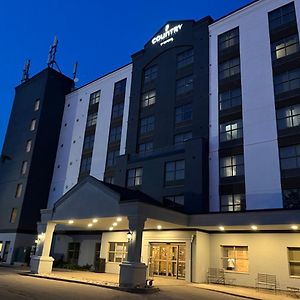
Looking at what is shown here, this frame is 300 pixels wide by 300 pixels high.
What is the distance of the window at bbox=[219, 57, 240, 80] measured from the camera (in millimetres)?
26906

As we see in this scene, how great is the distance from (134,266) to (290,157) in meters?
12.8

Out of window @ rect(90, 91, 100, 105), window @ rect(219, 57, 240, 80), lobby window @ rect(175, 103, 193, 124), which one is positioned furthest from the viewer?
window @ rect(90, 91, 100, 105)

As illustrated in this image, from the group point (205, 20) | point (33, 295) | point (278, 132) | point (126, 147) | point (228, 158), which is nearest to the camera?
point (33, 295)

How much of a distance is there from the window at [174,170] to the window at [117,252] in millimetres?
6939

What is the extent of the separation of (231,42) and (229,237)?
1676 cm

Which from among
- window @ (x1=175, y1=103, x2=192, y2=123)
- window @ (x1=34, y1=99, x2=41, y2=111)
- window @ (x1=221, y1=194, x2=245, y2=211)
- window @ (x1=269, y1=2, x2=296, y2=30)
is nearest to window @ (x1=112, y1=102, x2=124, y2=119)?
window @ (x1=175, y1=103, x2=192, y2=123)

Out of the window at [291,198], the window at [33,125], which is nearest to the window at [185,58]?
the window at [291,198]

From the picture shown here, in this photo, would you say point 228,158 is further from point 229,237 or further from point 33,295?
point 33,295

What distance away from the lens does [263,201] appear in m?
21.7

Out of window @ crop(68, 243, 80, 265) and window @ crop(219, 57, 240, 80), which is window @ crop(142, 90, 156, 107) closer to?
window @ crop(219, 57, 240, 80)

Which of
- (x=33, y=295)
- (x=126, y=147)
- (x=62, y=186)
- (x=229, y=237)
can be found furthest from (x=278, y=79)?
(x=62, y=186)

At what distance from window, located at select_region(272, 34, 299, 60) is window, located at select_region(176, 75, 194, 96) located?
7.62 metres

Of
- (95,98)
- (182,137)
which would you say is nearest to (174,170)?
(182,137)

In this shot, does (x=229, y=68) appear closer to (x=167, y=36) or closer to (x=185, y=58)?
(x=185, y=58)
